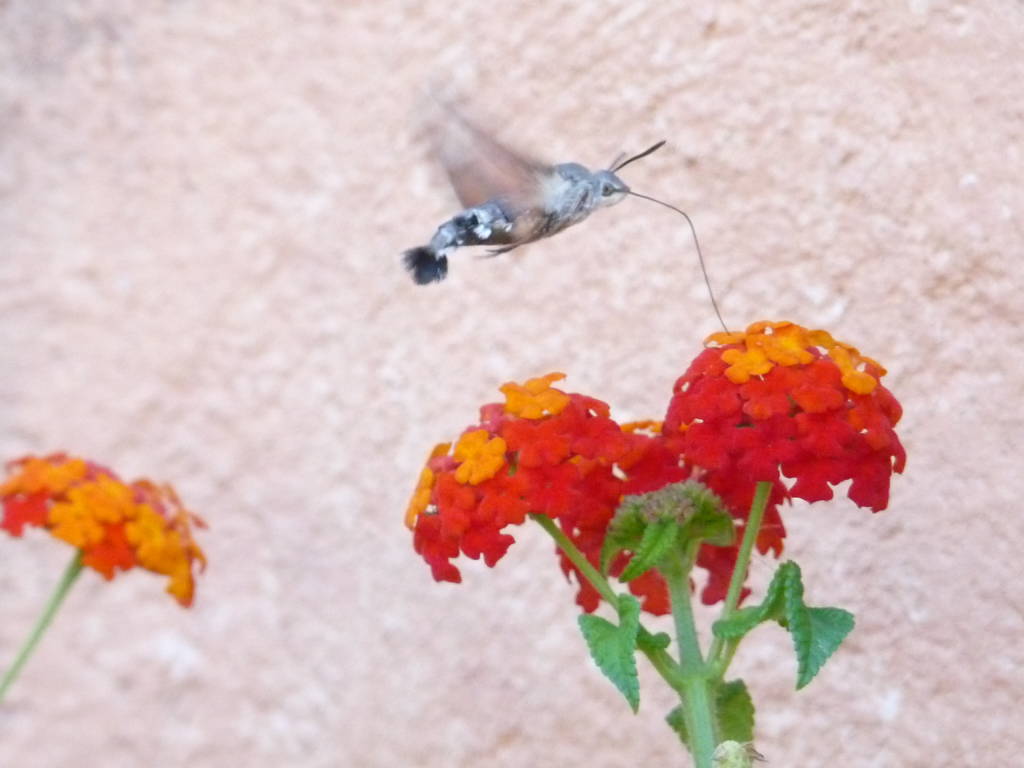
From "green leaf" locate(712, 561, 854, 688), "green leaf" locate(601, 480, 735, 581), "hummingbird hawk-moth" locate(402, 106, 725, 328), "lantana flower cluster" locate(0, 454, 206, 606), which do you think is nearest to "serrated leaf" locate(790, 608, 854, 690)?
"green leaf" locate(712, 561, 854, 688)

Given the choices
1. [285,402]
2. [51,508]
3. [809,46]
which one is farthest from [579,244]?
[51,508]

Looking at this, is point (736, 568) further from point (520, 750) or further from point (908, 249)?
point (520, 750)

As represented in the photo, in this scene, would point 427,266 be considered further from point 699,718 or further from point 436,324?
point 436,324

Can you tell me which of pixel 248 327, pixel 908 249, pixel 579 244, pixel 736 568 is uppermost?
pixel 248 327

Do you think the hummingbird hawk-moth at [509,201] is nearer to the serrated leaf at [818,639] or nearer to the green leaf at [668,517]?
the green leaf at [668,517]

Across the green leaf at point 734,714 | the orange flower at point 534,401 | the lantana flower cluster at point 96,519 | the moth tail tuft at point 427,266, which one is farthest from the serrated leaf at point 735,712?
the lantana flower cluster at point 96,519

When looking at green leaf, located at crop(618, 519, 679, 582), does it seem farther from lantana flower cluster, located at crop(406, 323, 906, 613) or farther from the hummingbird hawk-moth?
the hummingbird hawk-moth
